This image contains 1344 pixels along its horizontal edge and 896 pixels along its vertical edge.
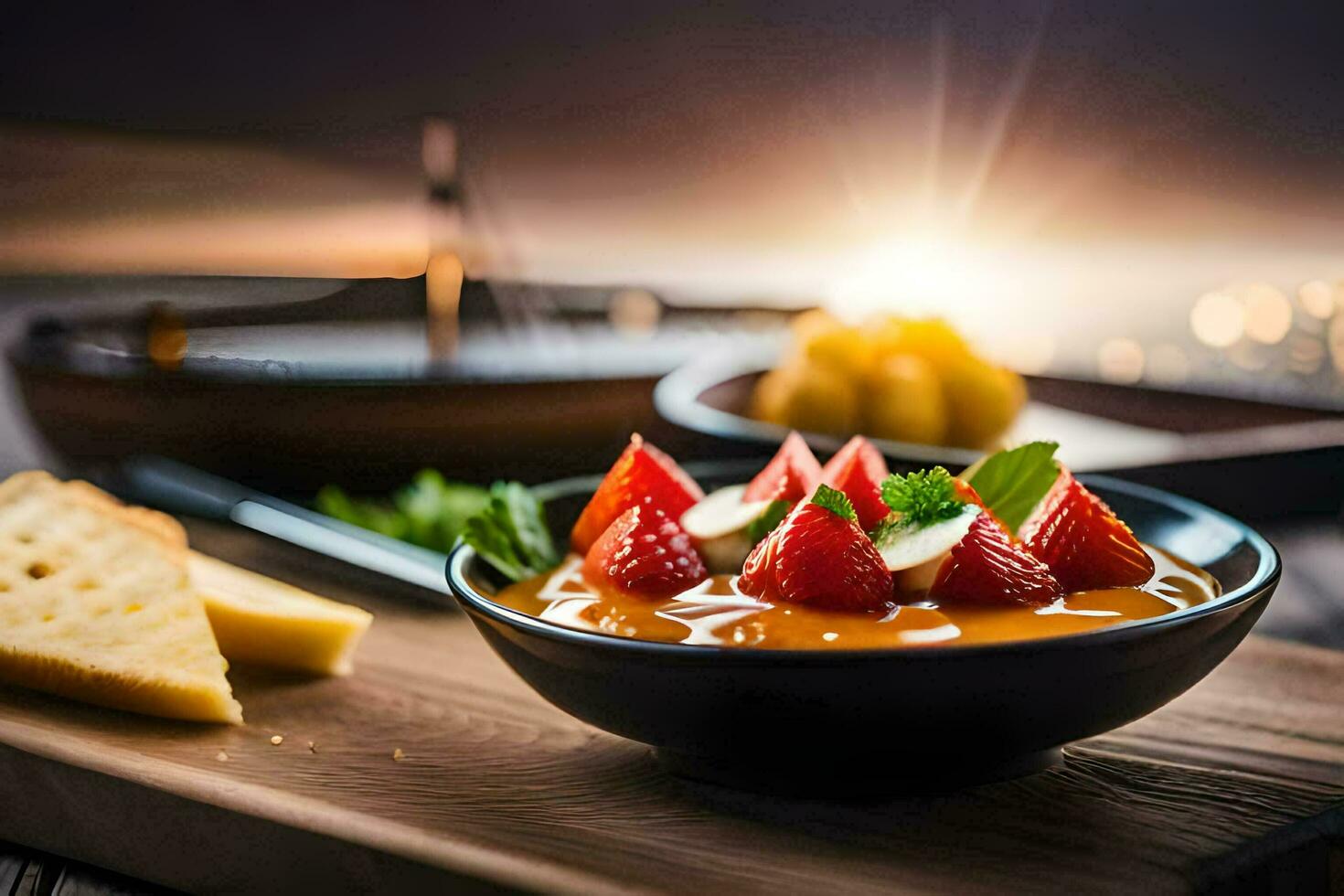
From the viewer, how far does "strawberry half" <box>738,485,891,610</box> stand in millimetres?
829

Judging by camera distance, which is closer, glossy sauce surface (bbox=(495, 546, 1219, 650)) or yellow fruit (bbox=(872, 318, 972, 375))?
glossy sauce surface (bbox=(495, 546, 1219, 650))

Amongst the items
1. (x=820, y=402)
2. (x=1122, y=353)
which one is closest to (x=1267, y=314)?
(x=1122, y=353)

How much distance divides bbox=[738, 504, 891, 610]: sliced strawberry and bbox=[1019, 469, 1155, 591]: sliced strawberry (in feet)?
0.60

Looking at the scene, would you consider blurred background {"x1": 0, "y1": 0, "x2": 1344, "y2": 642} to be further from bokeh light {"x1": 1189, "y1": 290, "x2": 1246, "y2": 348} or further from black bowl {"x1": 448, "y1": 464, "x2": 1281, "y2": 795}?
black bowl {"x1": 448, "y1": 464, "x2": 1281, "y2": 795}

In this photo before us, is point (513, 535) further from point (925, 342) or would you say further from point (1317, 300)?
point (1317, 300)

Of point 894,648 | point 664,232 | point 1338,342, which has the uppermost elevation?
point 1338,342

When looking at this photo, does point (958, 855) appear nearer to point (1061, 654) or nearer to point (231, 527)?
point (1061, 654)

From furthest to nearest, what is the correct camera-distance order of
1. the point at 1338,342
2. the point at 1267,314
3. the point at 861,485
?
the point at 1267,314, the point at 1338,342, the point at 861,485

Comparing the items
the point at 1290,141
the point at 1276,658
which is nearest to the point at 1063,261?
the point at 1290,141

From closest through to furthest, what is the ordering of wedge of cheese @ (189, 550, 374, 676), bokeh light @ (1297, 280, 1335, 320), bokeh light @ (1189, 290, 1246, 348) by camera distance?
wedge of cheese @ (189, 550, 374, 676), bokeh light @ (1297, 280, 1335, 320), bokeh light @ (1189, 290, 1246, 348)

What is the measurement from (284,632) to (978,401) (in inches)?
71.0

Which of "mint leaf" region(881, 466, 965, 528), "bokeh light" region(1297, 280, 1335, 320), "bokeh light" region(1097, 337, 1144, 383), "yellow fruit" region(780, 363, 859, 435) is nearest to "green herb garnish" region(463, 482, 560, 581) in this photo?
"mint leaf" region(881, 466, 965, 528)

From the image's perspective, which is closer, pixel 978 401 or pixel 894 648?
pixel 894 648

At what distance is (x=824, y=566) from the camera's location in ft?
2.73
